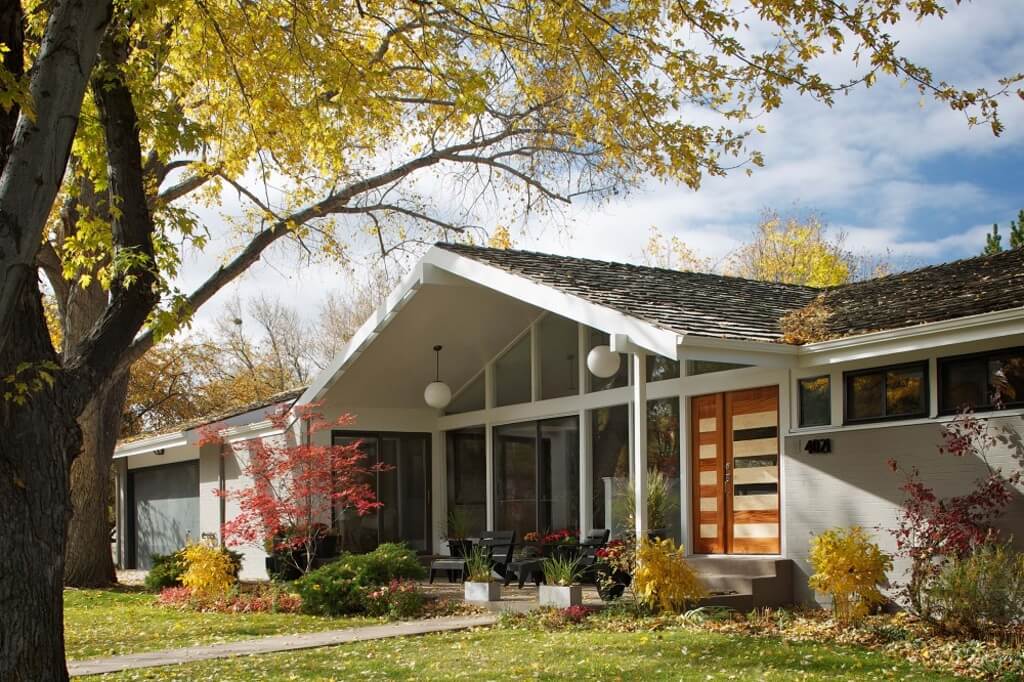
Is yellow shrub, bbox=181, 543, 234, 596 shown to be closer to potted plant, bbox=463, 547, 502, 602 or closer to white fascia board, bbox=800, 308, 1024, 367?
potted plant, bbox=463, 547, 502, 602

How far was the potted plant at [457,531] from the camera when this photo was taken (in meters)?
16.9

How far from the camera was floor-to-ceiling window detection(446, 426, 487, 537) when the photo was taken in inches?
704

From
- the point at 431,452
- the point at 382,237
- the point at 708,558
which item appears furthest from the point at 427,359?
the point at 708,558

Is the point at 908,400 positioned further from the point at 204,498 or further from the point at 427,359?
the point at 204,498

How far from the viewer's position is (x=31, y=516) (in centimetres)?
699

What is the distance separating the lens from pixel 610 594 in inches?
474

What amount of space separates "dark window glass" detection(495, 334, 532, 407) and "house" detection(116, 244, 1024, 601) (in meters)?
0.03

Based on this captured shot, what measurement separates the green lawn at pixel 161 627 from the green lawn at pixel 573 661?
1.75 meters

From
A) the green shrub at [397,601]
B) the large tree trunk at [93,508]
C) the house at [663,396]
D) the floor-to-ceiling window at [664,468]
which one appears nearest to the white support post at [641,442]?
the house at [663,396]

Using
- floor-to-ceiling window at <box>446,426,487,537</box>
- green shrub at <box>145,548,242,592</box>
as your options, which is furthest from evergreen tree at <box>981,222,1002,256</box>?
green shrub at <box>145,548,242,592</box>

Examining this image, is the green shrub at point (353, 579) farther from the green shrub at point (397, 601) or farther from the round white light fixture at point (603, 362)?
the round white light fixture at point (603, 362)

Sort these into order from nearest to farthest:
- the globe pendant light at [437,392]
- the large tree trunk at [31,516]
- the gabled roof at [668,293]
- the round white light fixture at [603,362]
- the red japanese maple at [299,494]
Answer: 1. the large tree trunk at [31,516]
2. the gabled roof at [668,293]
3. the round white light fixture at [603,362]
4. the red japanese maple at [299,494]
5. the globe pendant light at [437,392]

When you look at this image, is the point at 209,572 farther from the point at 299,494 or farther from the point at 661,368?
the point at 661,368

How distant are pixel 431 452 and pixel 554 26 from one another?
9333 millimetres
